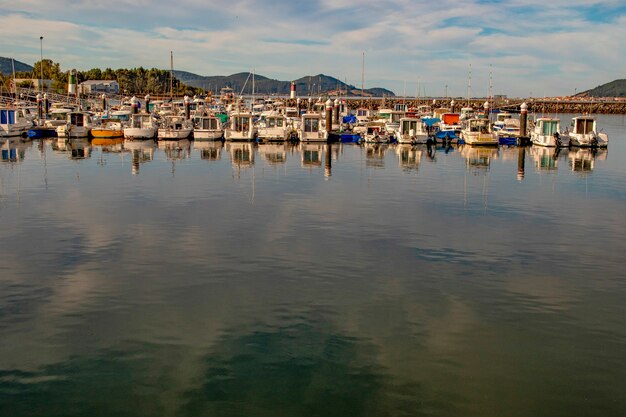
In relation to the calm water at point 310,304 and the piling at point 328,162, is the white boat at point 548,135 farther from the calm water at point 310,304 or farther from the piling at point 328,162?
the calm water at point 310,304

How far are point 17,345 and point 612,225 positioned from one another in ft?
78.4

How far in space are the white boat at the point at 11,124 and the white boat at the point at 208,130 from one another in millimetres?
20152

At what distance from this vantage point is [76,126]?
7150 cm

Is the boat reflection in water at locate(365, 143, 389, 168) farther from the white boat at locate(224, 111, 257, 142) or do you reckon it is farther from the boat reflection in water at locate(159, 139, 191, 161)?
the boat reflection in water at locate(159, 139, 191, 161)

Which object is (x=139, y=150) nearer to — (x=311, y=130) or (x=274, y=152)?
(x=274, y=152)

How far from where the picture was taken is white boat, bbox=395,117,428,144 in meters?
69.4

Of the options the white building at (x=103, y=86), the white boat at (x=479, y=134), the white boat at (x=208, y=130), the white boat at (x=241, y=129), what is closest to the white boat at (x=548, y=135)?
the white boat at (x=479, y=134)

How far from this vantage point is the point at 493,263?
65.4 ft

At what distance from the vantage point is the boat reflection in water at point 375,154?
50.2 m

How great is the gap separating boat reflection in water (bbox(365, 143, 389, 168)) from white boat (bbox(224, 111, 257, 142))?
43.5 feet

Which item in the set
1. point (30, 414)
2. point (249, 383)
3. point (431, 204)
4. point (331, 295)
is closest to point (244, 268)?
point (331, 295)

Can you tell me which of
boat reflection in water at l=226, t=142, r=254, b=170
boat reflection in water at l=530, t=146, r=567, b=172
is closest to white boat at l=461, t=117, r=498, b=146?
boat reflection in water at l=530, t=146, r=567, b=172

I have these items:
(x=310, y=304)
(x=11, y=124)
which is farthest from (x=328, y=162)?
(x=11, y=124)

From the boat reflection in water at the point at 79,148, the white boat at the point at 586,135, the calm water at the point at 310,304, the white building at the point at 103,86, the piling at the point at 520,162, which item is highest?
the white building at the point at 103,86
